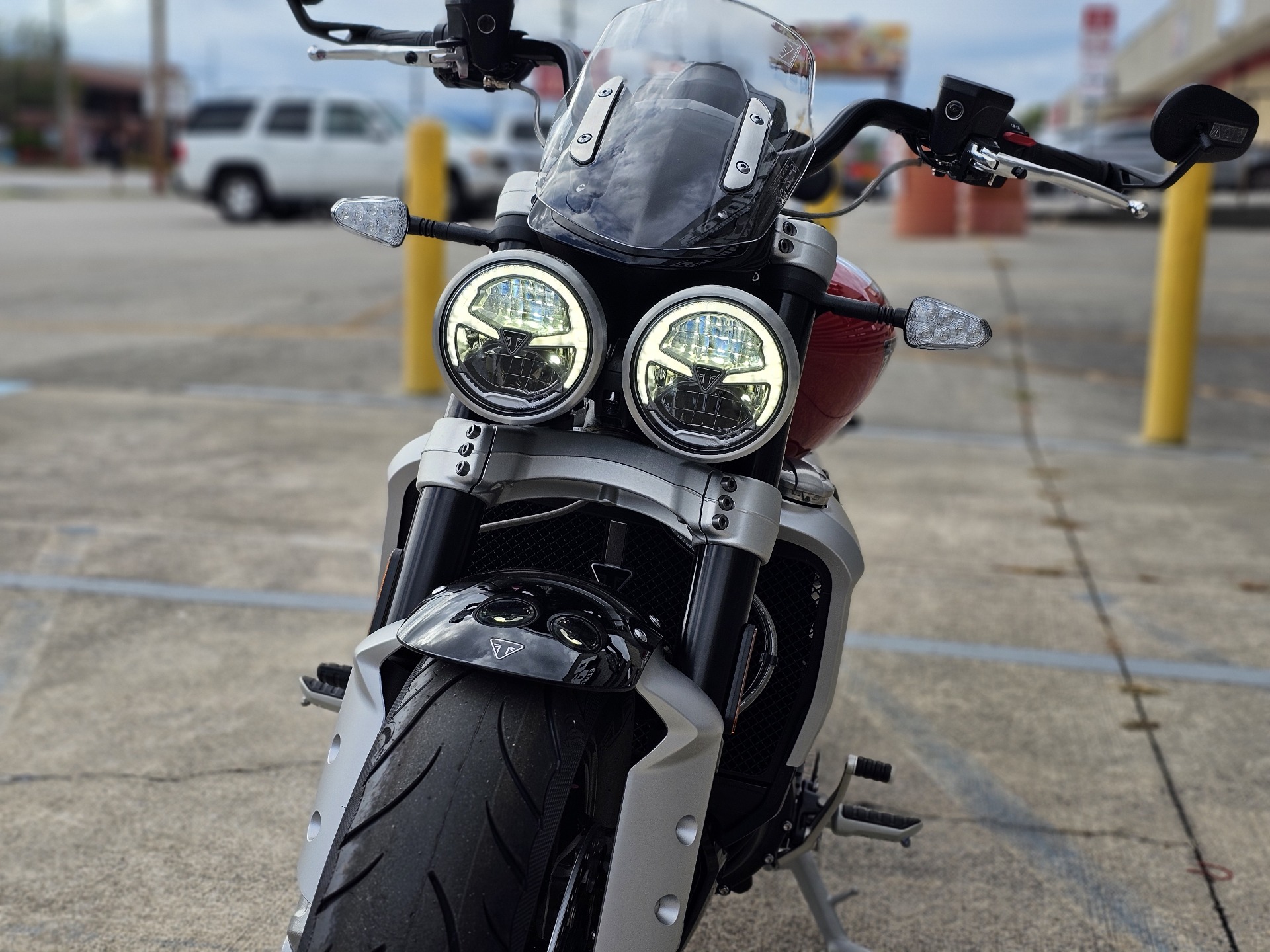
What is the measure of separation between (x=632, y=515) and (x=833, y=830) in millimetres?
747

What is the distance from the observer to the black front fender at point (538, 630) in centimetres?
156

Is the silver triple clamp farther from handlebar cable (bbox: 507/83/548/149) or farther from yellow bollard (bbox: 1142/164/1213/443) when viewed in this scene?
yellow bollard (bbox: 1142/164/1213/443)

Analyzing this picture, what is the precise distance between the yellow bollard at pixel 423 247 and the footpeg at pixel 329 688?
195 inches

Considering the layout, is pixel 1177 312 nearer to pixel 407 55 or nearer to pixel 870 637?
pixel 870 637

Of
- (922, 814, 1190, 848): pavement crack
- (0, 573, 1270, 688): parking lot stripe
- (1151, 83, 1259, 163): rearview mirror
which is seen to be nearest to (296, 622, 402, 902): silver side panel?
(1151, 83, 1259, 163): rearview mirror

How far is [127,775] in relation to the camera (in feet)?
9.41

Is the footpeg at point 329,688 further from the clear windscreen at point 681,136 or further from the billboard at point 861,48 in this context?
the billboard at point 861,48

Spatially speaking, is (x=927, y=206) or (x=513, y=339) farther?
(x=927, y=206)

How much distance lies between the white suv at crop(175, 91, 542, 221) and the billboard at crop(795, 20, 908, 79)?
38973mm

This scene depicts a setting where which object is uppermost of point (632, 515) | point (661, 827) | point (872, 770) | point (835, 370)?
point (835, 370)

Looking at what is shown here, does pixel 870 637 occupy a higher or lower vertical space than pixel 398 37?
lower

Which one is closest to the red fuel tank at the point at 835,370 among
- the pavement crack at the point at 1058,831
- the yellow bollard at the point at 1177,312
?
the pavement crack at the point at 1058,831

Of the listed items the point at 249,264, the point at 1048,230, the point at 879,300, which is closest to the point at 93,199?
the point at 249,264

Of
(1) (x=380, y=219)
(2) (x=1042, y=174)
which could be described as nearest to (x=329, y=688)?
(1) (x=380, y=219)
